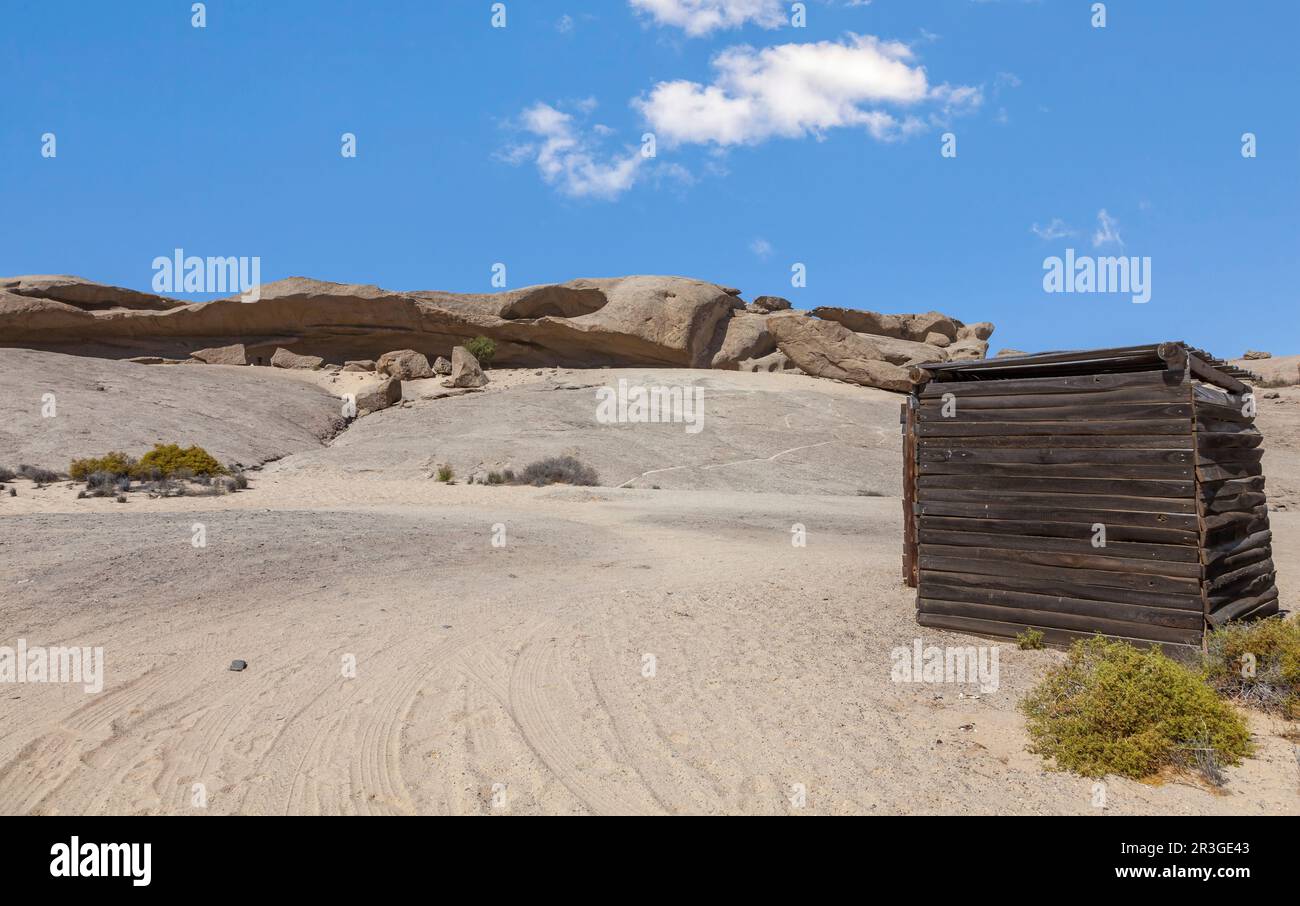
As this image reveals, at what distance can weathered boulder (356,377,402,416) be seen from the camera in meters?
36.2

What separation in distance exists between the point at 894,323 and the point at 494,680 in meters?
53.6

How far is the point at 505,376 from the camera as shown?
4341 centimetres

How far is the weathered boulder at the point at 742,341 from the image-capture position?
4725 cm

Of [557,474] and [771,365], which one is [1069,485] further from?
[771,365]

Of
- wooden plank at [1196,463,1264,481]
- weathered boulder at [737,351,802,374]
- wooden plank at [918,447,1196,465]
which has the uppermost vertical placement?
weathered boulder at [737,351,802,374]

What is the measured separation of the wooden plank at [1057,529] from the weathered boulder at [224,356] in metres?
42.4

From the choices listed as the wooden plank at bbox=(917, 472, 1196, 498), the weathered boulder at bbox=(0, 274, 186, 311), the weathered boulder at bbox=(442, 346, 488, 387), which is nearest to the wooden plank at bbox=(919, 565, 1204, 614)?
the wooden plank at bbox=(917, 472, 1196, 498)

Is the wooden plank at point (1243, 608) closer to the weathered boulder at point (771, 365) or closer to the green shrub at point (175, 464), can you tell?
the green shrub at point (175, 464)

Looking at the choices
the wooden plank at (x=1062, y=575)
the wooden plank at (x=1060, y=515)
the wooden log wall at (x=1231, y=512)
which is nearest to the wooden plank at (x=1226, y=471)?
the wooden log wall at (x=1231, y=512)

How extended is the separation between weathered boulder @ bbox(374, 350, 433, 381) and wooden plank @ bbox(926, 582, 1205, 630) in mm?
35746

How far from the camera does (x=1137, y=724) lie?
551cm

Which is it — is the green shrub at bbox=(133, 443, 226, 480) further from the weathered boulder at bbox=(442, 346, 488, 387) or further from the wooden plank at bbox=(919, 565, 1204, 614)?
the wooden plank at bbox=(919, 565, 1204, 614)

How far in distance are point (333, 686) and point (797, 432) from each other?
26.3m
